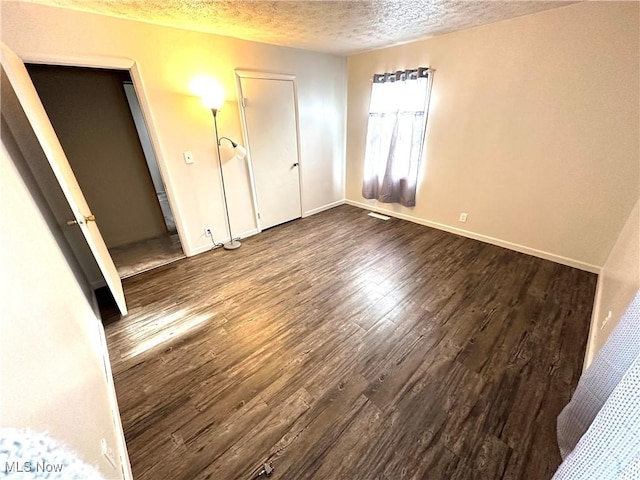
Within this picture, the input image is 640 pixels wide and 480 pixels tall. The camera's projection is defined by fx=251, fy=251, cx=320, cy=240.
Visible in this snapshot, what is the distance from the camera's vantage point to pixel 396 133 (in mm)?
3422

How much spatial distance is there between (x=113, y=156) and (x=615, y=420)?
430 cm

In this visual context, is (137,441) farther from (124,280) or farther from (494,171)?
(494,171)

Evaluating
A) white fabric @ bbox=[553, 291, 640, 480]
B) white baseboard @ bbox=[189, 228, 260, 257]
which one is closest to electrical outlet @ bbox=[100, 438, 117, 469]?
white fabric @ bbox=[553, 291, 640, 480]

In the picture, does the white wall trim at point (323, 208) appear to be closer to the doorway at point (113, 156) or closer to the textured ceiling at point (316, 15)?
the doorway at point (113, 156)

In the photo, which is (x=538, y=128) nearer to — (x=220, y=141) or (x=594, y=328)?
(x=594, y=328)

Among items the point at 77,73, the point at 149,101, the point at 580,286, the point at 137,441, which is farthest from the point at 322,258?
the point at 77,73

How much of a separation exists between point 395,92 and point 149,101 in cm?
284

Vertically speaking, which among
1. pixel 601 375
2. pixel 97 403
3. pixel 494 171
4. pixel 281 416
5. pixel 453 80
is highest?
pixel 453 80

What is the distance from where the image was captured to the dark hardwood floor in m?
1.23

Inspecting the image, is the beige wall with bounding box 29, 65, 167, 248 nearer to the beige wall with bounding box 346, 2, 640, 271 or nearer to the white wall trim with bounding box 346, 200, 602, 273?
the beige wall with bounding box 346, 2, 640, 271

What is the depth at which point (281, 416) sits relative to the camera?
4.56ft

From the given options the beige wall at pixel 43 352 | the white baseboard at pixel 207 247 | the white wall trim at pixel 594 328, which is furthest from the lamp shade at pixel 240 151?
the white wall trim at pixel 594 328

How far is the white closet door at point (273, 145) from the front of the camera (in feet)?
9.88

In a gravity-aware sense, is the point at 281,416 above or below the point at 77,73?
below
